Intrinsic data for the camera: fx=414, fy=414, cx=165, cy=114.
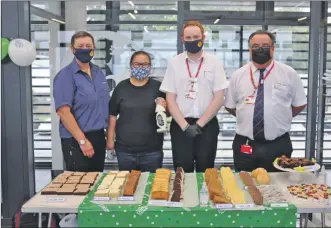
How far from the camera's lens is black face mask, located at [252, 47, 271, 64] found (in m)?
2.94

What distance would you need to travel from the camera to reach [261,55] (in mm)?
2953

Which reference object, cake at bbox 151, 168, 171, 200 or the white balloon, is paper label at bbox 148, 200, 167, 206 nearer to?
cake at bbox 151, 168, 171, 200

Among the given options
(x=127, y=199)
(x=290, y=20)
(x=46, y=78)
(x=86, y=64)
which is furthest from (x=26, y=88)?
(x=290, y=20)

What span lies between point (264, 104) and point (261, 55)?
35 cm

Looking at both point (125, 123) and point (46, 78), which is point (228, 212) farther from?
point (46, 78)

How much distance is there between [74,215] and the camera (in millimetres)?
2340

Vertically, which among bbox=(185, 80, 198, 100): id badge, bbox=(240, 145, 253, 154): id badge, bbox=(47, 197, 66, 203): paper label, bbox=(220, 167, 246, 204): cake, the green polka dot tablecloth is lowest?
the green polka dot tablecloth

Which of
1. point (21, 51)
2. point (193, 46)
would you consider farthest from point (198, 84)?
point (21, 51)

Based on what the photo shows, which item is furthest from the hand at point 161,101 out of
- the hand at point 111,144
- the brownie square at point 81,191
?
the brownie square at point 81,191

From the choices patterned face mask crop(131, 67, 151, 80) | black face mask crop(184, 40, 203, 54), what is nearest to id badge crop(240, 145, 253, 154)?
black face mask crop(184, 40, 203, 54)

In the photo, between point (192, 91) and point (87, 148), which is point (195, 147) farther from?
point (87, 148)

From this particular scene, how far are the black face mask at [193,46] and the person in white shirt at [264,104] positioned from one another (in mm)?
371

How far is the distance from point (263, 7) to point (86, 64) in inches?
85.3

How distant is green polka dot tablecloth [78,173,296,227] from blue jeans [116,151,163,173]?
3.06ft
